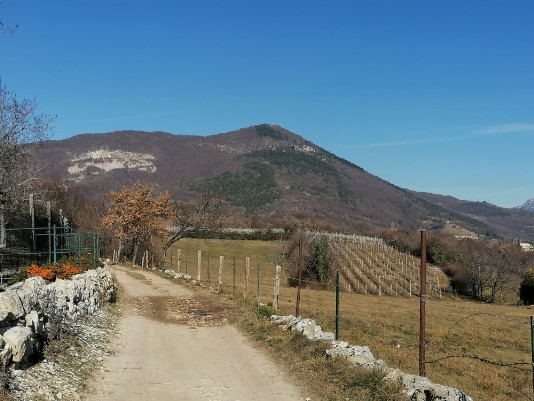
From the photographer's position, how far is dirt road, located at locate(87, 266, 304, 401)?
9906 millimetres

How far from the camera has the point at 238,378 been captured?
11086mm

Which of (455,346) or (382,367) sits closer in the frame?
(382,367)

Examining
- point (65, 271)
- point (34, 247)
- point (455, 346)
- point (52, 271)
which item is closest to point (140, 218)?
point (34, 247)

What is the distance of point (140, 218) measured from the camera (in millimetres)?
56625

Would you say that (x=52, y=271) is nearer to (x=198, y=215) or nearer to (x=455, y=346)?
(x=455, y=346)

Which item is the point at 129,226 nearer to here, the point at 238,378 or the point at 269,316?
the point at 269,316

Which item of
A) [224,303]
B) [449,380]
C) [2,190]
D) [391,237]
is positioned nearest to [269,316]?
[224,303]

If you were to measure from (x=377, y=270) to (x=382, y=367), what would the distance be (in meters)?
64.6

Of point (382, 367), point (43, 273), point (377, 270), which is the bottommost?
point (377, 270)

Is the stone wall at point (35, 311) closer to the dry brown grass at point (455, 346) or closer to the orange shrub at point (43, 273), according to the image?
the orange shrub at point (43, 273)

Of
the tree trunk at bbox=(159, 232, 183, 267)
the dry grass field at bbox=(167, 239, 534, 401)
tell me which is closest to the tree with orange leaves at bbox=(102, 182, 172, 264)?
the tree trunk at bbox=(159, 232, 183, 267)

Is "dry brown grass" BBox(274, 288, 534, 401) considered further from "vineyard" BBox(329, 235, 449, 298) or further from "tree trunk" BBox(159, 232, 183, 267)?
"vineyard" BBox(329, 235, 449, 298)

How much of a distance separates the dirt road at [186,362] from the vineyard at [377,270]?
4294 cm

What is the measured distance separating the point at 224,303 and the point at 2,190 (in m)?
12.9
